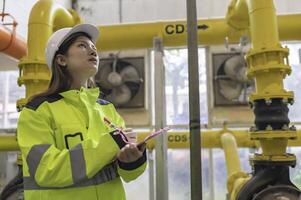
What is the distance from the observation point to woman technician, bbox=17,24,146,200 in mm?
849

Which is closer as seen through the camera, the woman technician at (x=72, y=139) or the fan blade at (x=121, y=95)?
the woman technician at (x=72, y=139)

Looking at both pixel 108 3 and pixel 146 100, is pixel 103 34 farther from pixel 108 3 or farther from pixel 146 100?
pixel 108 3

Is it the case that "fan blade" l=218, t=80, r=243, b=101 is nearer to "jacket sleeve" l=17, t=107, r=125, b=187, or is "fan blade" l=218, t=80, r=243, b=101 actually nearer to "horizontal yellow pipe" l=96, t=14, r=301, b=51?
"horizontal yellow pipe" l=96, t=14, r=301, b=51

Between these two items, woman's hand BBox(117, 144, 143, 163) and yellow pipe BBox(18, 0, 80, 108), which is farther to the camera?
yellow pipe BBox(18, 0, 80, 108)

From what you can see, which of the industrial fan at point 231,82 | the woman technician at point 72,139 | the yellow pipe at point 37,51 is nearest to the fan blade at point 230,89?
the industrial fan at point 231,82

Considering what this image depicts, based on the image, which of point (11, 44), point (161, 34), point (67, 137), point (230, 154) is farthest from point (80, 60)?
point (230, 154)

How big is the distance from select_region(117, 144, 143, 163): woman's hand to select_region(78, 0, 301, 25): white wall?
3.17 m

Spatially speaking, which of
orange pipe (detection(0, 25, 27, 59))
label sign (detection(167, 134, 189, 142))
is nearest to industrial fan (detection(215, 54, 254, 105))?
label sign (detection(167, 134, 189, 142))

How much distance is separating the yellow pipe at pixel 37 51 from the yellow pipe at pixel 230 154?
1184 mm

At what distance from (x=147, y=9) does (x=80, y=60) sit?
3071mm

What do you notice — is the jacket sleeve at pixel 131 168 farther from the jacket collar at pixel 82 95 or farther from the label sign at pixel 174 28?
A: the label sign at pixel 174 28

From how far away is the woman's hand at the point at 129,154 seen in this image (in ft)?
2.78

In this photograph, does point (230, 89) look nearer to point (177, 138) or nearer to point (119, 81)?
point (177, 138)

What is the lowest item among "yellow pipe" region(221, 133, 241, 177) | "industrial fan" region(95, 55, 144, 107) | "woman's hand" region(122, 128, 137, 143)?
"woman's hand" region(122, 128, 137, 143)
